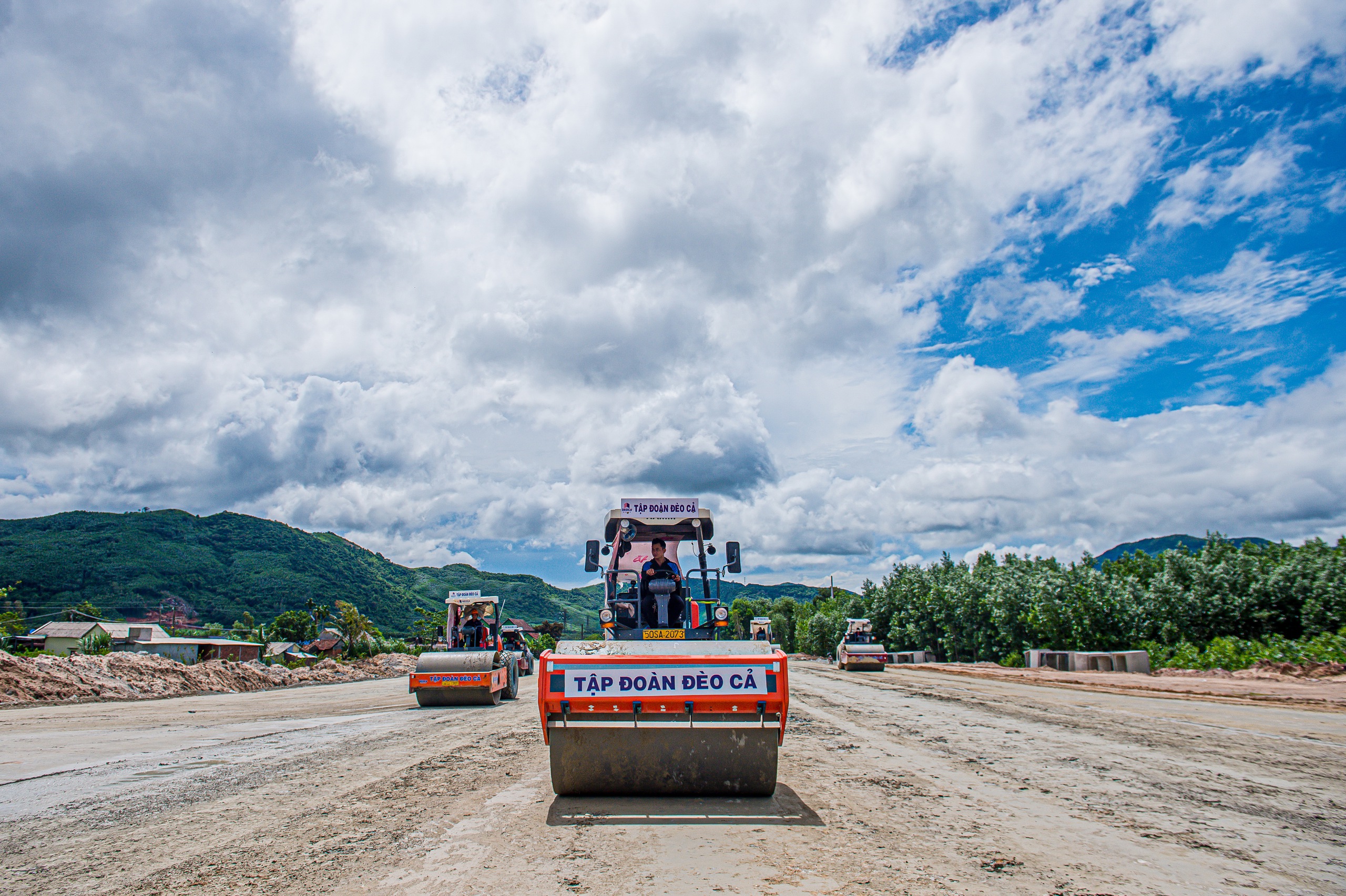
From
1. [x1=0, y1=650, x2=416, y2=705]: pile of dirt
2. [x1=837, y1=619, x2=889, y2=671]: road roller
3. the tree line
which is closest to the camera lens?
[x1=0, y1=650, x2=416, y2=705]: pile of dirt

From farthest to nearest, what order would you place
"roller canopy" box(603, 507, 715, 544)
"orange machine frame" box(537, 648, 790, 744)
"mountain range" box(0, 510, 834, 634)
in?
"mountain range" box(0, 510, 834, 634), "roller canopy" box(603, 507, 715, 544), "orange machine frame" box(537, 648, 790, 744)

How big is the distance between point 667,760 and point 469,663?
12698 mm

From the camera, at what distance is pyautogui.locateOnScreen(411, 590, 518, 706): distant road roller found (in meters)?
17.0

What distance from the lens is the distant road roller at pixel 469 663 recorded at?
17.0m

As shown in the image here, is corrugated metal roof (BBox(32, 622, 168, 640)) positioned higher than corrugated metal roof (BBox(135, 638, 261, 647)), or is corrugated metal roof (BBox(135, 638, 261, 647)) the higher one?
corrugated metal roof (BBox(32, 622, 168, 640))

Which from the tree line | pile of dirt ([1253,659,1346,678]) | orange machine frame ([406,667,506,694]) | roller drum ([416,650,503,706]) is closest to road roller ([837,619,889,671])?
the tree line

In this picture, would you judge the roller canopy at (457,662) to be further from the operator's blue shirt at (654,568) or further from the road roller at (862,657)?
the road roller at (862,657)

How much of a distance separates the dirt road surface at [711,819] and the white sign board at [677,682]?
0.92 meters

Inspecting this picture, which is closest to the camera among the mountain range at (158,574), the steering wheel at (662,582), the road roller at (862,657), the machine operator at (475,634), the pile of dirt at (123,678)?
the steering wheel at (662,582)

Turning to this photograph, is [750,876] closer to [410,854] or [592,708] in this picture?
[592,708]

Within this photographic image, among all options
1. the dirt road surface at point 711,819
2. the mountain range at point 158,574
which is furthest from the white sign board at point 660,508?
the mountain range at point 158,574

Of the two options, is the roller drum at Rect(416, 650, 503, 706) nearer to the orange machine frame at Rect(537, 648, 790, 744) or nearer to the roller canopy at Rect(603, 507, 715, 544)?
the roller canopy at Rect(603, 507, 715, 544)

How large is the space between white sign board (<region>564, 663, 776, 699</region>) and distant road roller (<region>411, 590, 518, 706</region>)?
42.3 feet

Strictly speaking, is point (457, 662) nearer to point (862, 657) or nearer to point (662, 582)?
point (662, 582)
